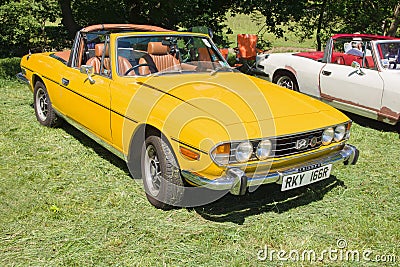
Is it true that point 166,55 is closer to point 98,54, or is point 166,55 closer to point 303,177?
point 98,54

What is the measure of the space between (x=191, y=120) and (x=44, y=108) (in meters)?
3.64

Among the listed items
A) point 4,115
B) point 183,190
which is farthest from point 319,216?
point 4,115

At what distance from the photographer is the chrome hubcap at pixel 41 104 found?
21.0 ft

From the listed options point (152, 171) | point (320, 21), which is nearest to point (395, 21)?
point (320, 21)

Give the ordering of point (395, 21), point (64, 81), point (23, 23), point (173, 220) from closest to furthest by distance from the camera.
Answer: point (173, 220)
point (64, 81)
point (395, 21)
point (23, 23)

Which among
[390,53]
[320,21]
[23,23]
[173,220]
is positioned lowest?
[173,220]

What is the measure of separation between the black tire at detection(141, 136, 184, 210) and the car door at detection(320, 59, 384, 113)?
3.92 m

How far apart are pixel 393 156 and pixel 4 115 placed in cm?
587

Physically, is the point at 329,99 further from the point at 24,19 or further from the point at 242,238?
the point at 24,19

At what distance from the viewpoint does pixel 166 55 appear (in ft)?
16.5

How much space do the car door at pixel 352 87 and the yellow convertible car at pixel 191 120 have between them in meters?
2.45

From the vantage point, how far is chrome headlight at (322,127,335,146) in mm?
4062

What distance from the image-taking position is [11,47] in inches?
599

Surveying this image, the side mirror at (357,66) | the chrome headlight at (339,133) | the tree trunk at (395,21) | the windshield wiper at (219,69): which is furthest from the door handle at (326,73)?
the tree trunk at (395,21)
